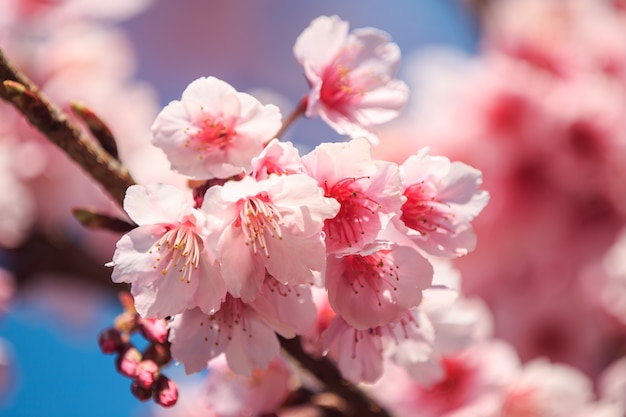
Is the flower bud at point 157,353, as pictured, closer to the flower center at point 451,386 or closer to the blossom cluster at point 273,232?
the blossom cluster at point 273,232

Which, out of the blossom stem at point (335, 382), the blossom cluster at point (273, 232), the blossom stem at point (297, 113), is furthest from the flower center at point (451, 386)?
the blossom stem at point (297, 113)

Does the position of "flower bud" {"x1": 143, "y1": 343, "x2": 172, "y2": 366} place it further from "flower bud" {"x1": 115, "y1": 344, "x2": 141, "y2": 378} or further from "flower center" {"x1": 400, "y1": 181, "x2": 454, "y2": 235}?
"flower center" {"x1": 400, "y1": 181, "x2": 454, "y2": 235}

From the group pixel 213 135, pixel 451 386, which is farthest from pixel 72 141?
pixel 451 386

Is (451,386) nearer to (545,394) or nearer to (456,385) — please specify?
(456,385)

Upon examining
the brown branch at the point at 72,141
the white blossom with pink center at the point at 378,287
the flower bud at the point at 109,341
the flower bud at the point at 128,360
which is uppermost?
the brown branch at the point at 72,141

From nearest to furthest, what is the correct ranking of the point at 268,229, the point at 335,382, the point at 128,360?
the point at 268,229 → the point at 128,360 → the point at 335,382

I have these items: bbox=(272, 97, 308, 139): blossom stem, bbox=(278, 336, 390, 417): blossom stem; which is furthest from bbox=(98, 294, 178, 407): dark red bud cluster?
bbox=(272, 97, 308, 139): blossom stem

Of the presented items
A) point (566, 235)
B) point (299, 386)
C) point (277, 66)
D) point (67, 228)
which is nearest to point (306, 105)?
point (299, 386)
